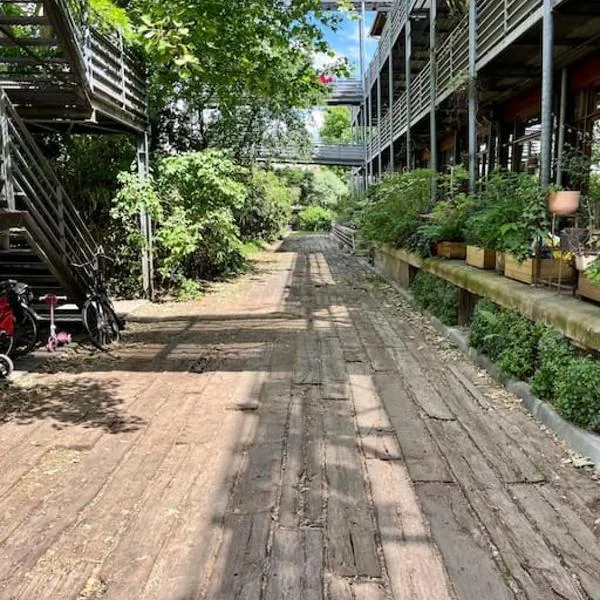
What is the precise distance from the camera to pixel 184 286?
11.5 m

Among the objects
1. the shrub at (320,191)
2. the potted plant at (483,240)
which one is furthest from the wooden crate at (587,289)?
the shrub at (320,191)

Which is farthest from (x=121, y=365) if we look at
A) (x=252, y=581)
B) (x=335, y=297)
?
(x=335, y=297)

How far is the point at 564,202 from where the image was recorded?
5.63 meters

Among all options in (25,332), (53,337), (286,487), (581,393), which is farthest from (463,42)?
(286,487)

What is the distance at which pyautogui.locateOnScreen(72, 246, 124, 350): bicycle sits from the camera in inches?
281

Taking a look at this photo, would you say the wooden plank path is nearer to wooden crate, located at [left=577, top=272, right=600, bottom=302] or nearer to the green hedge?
the green hedge

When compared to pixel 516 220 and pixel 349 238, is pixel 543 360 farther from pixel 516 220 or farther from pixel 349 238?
pixel 349 238

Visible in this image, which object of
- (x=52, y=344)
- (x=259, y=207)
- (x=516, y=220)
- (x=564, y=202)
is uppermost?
(x=259, y=207)

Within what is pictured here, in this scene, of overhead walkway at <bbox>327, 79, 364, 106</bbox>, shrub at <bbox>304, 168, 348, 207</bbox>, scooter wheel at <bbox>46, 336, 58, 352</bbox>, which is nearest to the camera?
scooter wheel at <bbox>46, 336, 58, 352</bbox>

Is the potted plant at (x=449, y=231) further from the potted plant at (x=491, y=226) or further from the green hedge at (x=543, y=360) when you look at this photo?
the green hedge at (x=543, y=360)

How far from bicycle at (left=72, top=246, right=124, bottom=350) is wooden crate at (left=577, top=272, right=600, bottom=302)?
518cm

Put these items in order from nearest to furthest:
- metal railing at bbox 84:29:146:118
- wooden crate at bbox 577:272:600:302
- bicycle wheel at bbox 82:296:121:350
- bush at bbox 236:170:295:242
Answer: wooden crate at bbox 577:272:600:302, bicycle wheel at bbox 82:296:121:350, metal railing at bbox 84:29:146:118, bush at bbox 236:170:295:242

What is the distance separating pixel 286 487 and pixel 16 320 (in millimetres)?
4459

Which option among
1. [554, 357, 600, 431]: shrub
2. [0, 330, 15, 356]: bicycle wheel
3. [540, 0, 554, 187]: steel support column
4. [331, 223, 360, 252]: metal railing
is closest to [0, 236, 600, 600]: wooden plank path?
[554, 357, 600, 431]: shrub
